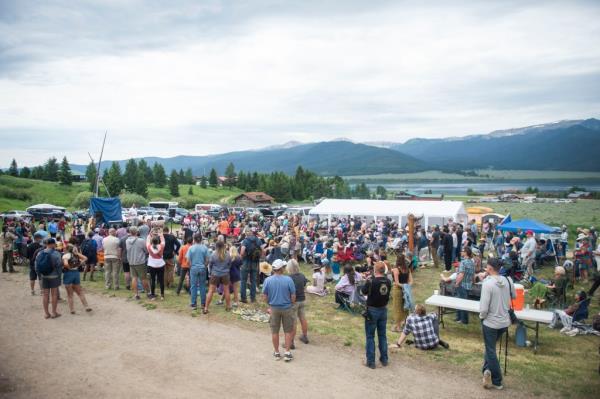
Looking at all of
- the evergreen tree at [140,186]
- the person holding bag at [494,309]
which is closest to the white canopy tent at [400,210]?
the person holding bag at [494,309]

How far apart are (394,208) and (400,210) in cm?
56

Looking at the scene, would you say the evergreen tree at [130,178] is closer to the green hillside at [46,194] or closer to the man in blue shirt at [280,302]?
the green hillside at [46,194]

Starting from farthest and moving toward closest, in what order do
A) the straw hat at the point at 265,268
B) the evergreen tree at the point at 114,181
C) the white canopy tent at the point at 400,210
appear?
the evergreen tree at the point at 114,181 → the white canopy tent at the point at 400,210 → the straw hat at the point at 265,268

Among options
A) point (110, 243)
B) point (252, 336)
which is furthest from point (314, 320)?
point (110, 243)

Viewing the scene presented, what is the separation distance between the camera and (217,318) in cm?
816

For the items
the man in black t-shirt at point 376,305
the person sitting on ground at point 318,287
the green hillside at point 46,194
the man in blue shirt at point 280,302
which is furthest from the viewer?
the green hillside at point 46,194

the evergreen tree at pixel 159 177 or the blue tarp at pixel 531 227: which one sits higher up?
the evergreen tree at pixel 159 177

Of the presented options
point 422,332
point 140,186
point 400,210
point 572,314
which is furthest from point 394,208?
point 140,186

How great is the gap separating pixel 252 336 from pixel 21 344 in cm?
366

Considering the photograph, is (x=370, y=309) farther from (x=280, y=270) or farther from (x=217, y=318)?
(x=217, y=318)

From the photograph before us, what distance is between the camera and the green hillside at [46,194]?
47.8 meters

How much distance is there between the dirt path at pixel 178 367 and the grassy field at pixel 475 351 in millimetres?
393

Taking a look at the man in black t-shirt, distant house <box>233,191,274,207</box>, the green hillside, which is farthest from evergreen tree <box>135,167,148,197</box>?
the man in black t-shirt

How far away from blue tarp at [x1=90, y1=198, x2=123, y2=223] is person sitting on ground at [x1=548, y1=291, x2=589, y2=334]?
18.3m
